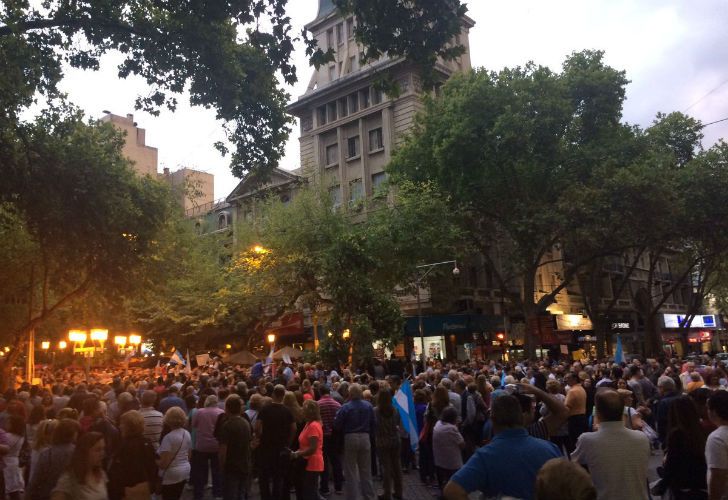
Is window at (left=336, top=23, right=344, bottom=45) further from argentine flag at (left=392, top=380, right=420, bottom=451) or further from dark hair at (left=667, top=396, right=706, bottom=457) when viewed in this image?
dark hair at (left=667, top=396, right=706, bottom=457)

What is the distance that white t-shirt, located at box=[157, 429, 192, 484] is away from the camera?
7.38m

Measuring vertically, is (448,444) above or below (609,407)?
below

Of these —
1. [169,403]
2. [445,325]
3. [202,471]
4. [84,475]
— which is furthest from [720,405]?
[445,325]

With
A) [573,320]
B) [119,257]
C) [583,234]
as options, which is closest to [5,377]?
[119,257]

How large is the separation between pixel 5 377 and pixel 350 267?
42.1ft

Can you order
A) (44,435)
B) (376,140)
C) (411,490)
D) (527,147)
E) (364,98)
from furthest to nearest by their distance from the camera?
1. (364,98)
2. (376,140)
3. (527,147)
4. (411,490)
5. (44,435)

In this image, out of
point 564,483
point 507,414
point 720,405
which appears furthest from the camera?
point 720,405

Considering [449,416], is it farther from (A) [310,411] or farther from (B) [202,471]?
(B) [202,471]

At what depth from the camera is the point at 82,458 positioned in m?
5.26

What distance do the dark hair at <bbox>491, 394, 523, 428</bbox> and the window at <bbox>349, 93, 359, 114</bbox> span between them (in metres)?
38.9

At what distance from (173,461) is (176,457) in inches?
2.2

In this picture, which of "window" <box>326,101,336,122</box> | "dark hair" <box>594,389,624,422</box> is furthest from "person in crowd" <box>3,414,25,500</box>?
"window" <box>326,101,336,122</box>

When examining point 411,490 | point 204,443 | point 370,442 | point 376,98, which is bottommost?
point 411,490

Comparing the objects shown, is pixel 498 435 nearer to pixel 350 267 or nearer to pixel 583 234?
pixel 350 267
